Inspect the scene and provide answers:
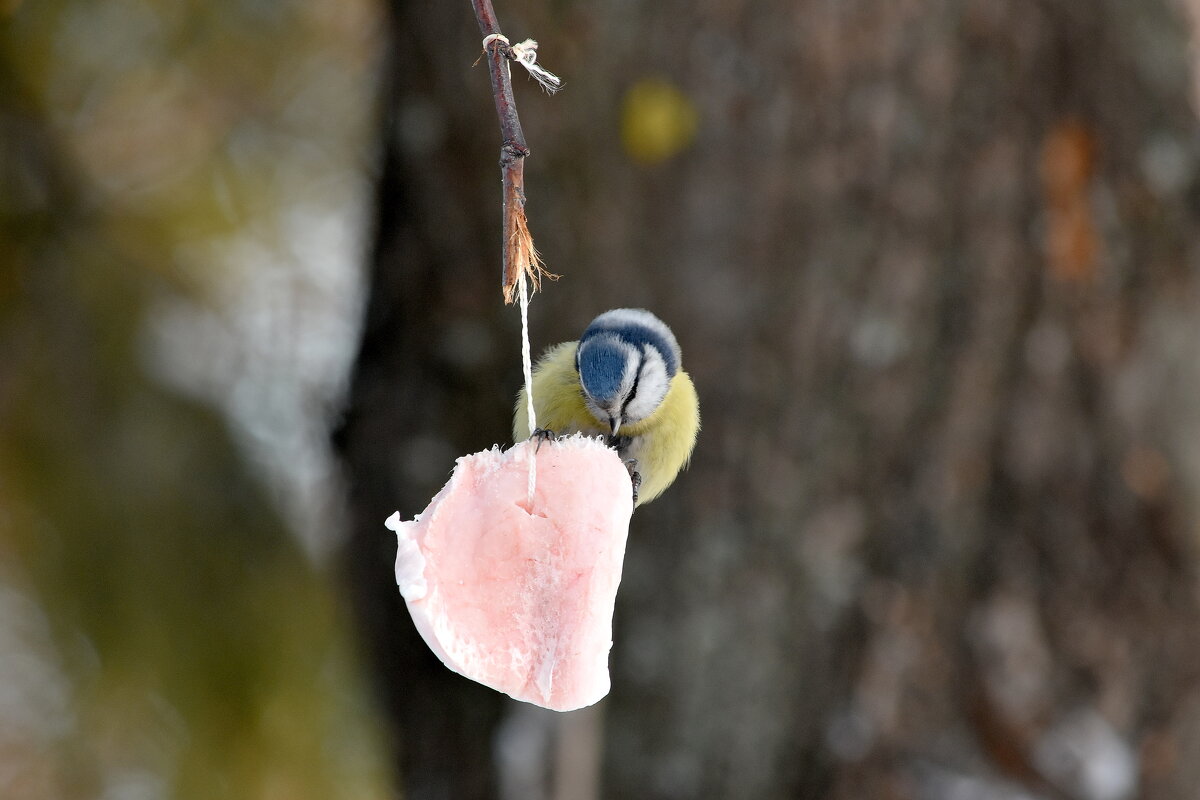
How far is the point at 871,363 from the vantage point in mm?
1660

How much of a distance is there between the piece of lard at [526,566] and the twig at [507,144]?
0.26m

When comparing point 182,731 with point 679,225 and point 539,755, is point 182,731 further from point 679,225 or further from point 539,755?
point 679,225

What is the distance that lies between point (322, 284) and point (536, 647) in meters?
1.66

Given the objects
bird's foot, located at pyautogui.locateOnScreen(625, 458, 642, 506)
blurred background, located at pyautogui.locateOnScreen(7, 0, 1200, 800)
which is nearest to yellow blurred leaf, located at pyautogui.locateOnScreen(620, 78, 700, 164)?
blurred background, located at pyautogui.locateOnScreen(7, 0, 1200, 800)

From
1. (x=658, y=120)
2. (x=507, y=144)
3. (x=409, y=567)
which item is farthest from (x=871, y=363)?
(x=507, y=144)

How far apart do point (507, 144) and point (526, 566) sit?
0.37m

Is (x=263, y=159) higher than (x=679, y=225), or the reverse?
(x=263, y=159)

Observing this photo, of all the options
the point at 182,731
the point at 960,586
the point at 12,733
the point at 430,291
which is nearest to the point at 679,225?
the point at 430,291

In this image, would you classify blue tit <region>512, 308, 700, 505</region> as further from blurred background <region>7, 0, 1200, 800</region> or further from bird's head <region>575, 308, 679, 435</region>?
blurred background <region>7, 0, 1200, 800</region>

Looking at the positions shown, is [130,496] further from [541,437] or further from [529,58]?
[529,58]

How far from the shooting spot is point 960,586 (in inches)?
65.7

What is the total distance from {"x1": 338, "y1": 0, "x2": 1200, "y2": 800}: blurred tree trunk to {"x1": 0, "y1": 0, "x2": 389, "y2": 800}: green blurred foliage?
1.87 ft

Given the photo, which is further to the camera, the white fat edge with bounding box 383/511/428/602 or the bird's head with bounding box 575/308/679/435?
the bird's head with bounding box 575/308/679/435

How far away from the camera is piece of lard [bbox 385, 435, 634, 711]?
0.77 meters
